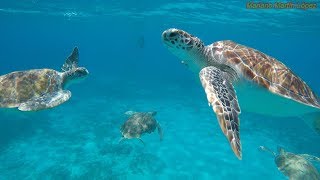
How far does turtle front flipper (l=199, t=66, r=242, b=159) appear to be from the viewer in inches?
146

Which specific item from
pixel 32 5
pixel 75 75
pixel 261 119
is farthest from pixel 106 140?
pixel 32 5

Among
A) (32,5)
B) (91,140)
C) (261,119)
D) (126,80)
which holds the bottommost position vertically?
(126,80)

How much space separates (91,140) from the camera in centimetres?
1093

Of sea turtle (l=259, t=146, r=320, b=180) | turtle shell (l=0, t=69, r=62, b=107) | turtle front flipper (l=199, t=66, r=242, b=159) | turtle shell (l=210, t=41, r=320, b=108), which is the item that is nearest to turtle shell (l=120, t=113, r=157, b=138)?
turtle shell (l=0, t=69, r=62, b=107)

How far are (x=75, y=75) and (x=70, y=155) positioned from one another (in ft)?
12.2

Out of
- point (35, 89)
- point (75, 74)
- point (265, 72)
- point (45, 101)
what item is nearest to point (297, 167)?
point (265, 72)

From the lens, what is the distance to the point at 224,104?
4.08 m

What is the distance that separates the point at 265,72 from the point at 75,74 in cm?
472

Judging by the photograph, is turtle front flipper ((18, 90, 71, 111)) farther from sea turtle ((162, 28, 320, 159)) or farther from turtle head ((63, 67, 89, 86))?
sea turtle ((162, 28, 320, 159))

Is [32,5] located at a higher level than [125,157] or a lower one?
higher

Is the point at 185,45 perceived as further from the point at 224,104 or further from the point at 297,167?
the point at 297,167

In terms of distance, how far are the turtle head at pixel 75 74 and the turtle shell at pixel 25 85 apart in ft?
0.65

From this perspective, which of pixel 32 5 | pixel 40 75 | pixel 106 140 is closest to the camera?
pixel 40 75

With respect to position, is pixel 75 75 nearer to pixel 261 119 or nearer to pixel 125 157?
pixel 125 157
